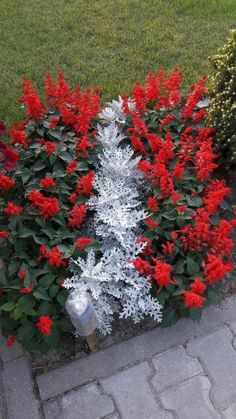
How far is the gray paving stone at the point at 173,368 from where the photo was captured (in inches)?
104

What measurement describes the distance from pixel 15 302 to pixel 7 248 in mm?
373

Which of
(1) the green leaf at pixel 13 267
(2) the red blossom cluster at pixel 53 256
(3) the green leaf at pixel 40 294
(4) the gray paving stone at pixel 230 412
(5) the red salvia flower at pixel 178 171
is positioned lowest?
(4) the gray paving stone at pixel 230 412

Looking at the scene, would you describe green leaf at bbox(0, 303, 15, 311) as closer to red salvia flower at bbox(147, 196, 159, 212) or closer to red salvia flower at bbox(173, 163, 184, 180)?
red salvia flower at bbox(147, 196, 159, 212)

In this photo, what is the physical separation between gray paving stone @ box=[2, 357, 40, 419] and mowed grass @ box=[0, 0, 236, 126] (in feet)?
7.00

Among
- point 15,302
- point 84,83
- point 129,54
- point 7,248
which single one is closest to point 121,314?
point 15,302

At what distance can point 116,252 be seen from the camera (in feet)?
9.25

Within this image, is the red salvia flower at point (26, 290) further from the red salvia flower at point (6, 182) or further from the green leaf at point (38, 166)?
the green leaf at point (38, 166)

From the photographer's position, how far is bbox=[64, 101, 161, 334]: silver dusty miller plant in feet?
9.00

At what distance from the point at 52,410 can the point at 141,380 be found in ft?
1.60

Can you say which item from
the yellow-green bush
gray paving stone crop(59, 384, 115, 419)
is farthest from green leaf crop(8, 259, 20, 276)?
the yellow-green bush

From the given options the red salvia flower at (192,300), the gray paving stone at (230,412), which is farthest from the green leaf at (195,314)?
the gray paving stone at (230,412)

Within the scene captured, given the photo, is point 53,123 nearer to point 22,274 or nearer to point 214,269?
point 22,274

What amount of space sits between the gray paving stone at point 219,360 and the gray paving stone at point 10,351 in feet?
3.11

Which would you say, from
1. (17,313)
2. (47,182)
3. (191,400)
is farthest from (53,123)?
(191,400)
